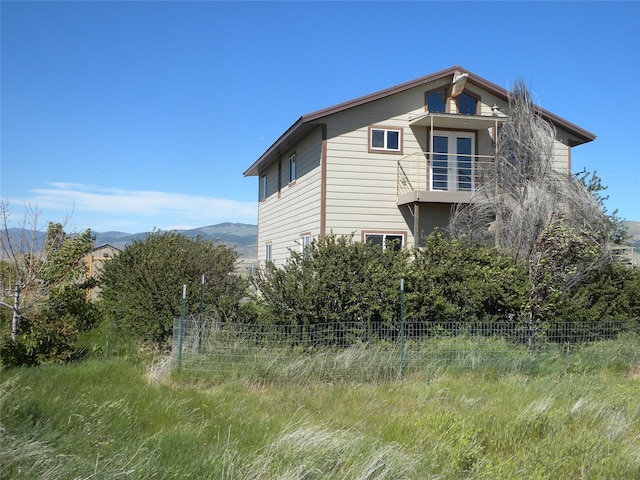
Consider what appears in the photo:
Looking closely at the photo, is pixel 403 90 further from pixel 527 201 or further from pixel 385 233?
pixel 527 201

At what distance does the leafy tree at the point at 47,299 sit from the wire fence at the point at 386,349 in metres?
1.75

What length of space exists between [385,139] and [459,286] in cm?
825

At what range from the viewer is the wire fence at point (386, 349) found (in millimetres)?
8273

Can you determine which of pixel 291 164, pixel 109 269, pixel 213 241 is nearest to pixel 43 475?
pixel 213 241

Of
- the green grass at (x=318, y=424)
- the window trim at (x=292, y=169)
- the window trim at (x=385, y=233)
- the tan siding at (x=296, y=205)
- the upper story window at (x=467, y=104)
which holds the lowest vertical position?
the green grass at (x=318, y=424)

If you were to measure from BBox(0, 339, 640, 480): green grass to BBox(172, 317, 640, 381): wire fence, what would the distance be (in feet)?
0.31

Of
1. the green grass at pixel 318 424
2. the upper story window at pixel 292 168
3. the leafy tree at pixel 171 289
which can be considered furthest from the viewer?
the upper story window at pixel 292 168

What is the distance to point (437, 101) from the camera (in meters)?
17.7

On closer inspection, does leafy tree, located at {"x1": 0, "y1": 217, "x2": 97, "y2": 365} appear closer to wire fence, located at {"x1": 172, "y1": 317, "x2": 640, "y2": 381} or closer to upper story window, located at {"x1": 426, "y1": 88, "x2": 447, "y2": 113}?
wire fence, located at {"x1": 172, "y1": 317, "x2": 640, "y2": 381}

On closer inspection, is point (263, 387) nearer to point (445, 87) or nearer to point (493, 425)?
point (493, 425)

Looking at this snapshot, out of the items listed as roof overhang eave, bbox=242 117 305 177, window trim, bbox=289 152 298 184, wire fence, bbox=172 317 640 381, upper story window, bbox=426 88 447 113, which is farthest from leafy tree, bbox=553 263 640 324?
window trim, bbox=289 152 298 184

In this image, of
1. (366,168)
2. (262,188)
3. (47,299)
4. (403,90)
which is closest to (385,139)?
(366,168)

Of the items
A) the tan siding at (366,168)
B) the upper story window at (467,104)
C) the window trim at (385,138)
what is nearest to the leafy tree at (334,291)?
the tan siding at (366,168)

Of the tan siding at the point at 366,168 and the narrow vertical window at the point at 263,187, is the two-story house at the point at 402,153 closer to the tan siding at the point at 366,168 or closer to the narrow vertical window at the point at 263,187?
the tan siding at the point at 366,168
